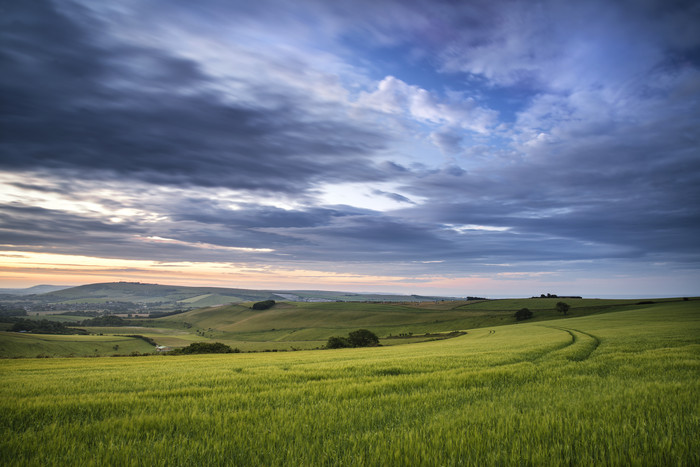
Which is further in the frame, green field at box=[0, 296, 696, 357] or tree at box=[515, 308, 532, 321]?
green field at box=[0, 296, 696, 357]

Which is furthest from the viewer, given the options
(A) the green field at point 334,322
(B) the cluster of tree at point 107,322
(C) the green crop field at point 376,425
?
(B) the cluster of tree at point 107,322

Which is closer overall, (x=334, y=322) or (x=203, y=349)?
(x=203, y=349)

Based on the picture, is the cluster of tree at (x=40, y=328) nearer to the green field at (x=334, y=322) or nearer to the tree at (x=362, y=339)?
the green field at (x=334, y=322)

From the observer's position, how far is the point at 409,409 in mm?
5715

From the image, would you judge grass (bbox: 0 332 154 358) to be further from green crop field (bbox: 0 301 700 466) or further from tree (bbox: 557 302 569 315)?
tree (bbox: 557 302 569 315)

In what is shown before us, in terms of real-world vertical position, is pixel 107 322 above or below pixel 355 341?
below

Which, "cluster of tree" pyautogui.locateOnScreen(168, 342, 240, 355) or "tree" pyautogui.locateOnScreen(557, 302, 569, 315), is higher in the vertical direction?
"tree" pyautogui.locateOnScreen(557, 302, 569, 315)

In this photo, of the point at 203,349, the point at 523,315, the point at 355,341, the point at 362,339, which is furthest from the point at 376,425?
the point at 523,315

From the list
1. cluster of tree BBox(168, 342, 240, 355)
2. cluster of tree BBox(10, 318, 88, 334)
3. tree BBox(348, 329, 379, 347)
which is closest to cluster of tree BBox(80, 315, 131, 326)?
cluster of tree BBox(10, 318, 88, 334)

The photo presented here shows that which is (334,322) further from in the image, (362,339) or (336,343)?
(336,343)

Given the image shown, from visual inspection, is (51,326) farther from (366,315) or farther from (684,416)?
(684,416)

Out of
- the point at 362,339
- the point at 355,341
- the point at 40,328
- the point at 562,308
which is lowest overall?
the point at 40,328

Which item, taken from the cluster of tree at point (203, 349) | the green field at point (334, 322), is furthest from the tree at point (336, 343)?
the cluster of tree at point (203, 349)

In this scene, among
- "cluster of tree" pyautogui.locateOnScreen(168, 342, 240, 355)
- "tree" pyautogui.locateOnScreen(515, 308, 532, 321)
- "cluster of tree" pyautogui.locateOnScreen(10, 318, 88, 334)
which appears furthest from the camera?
"cluster of tree" pyautogui.locateOnScreen(10, 318, 88, 334)
